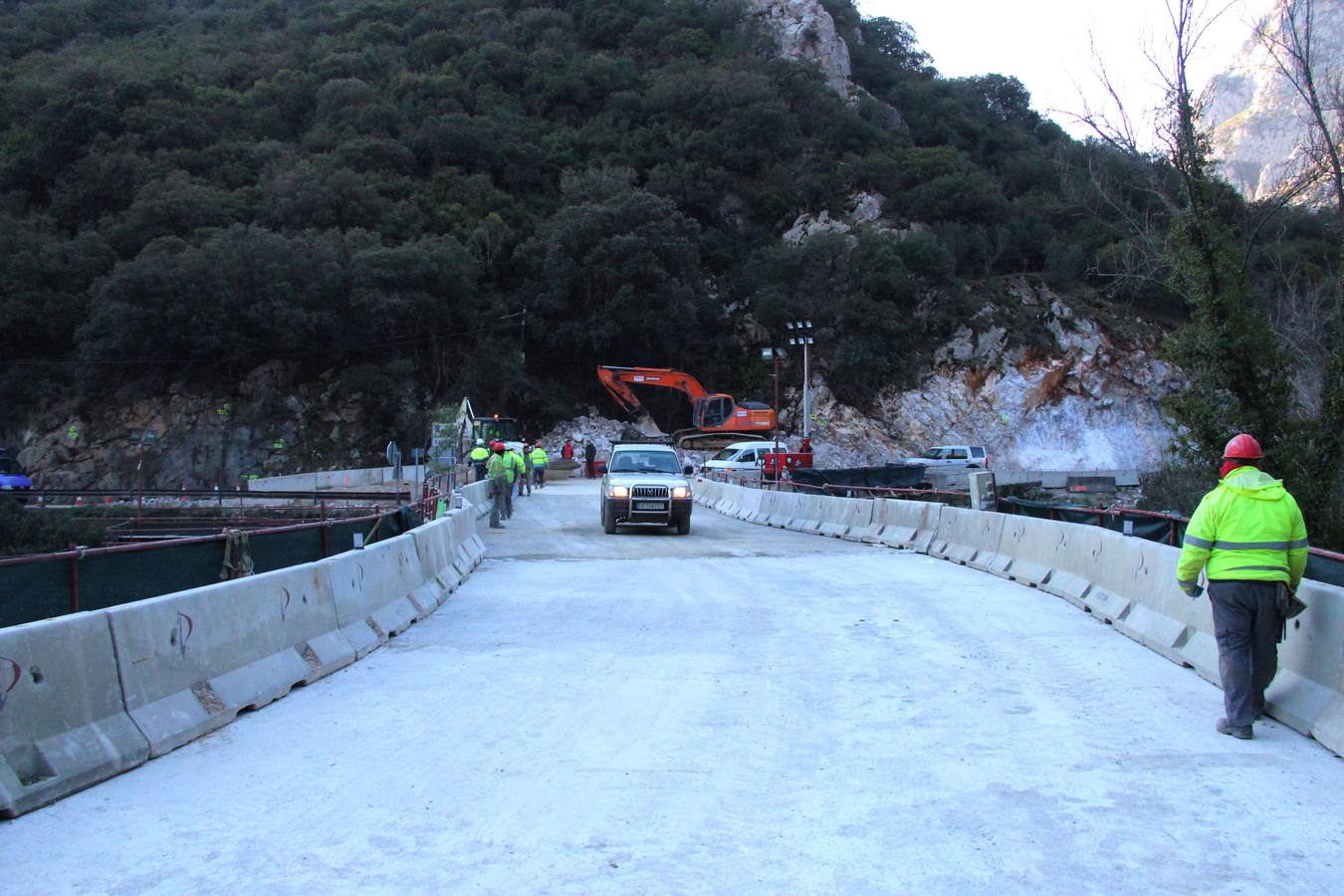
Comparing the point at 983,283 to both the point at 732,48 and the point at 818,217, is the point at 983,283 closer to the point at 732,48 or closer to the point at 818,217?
the point at 818,217

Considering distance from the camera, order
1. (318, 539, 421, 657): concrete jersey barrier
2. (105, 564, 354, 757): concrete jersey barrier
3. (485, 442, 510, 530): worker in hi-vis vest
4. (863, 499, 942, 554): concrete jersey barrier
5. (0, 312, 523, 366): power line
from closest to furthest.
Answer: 1. (105, 564, 354, 757): concrete jersey barrier
2. (318, 539, 421, 657): concrete jersey barrier
3. (863, 499, 942, 554): concrete jersey barrier
4. (485, 442, 510, 530): worker in hi-vis vest
5. (0, 312, 523, 366): power line

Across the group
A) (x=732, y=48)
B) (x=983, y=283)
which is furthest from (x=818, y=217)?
(x=732, y=48)

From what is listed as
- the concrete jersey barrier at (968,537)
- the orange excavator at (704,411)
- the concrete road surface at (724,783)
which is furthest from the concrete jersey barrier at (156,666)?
the orange excavator at (704,411)

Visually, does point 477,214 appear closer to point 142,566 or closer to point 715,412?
point 715,412

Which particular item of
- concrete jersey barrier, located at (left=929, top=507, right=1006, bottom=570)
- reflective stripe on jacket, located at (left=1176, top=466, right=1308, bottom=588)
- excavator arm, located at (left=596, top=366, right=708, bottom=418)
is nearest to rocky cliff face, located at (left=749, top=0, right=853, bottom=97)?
excavator arm, located at (left=596, top=366, right=708, bottom=418)

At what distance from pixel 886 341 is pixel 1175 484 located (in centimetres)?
3313

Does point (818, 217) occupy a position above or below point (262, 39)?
below

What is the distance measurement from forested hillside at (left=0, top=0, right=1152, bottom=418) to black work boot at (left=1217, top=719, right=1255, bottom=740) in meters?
46.4

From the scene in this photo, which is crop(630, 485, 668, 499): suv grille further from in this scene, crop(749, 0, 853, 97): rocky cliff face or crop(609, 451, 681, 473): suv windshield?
crop(749, 0, 853, 97): rocky cliff face

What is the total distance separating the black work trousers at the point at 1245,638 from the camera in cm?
656

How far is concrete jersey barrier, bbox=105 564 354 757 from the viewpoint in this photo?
6.27 metres

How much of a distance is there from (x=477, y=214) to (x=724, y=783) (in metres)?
65.0

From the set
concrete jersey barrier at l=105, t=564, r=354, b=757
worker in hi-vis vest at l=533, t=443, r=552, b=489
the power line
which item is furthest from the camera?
the power line

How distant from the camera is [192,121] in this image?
69.9m
